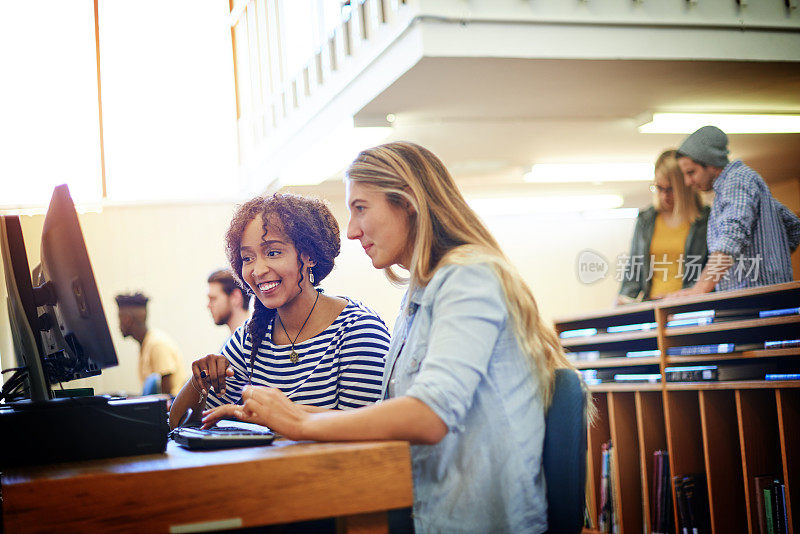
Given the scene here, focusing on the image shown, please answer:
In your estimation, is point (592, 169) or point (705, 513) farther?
point (592, 169)

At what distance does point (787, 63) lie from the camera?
164 inches

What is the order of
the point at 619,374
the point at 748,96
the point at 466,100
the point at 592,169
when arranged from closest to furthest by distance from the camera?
the point at 619,374
the point at 466,100
the point at 748,96
the point at 592,169

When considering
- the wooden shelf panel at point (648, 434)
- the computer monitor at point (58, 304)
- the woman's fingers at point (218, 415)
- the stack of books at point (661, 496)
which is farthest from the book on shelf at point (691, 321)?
the computer monitor at point (58, 304)

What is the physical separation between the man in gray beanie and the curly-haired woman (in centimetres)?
165

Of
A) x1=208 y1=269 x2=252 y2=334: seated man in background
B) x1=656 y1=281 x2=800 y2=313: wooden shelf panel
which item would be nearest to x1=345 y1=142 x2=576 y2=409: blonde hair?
x1=656 y1=281 x2=800 y2=313: wooden shelf panel

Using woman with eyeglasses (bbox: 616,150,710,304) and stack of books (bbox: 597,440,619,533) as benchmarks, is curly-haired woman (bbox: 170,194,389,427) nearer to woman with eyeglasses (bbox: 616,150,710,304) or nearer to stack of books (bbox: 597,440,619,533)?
stack of books (bbox: 597,440,619,533)

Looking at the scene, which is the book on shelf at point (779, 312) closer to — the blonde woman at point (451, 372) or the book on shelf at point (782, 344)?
the book on shelf at point (782, 344)

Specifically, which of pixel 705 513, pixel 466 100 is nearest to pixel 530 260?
pixel 466 100

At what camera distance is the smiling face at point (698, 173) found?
3217 mm

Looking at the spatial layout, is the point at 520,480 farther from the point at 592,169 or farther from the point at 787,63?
the point at 592,169

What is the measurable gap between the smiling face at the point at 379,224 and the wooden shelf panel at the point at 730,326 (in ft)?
4.99

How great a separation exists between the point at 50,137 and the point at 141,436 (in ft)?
21.3

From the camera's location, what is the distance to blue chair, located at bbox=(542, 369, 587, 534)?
133cm

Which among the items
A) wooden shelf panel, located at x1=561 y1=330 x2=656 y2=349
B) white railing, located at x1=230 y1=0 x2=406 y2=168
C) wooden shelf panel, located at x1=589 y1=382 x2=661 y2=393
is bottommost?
wooden shelf panel, located at x1=589 y1=382 x2=661 y2=393
